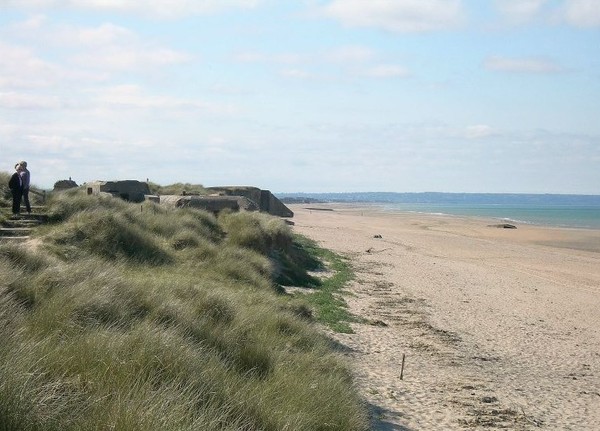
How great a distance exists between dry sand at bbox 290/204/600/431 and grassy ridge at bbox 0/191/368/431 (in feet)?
4.13

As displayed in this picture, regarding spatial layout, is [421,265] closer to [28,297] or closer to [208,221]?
[208,221]

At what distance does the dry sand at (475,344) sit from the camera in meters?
9.15

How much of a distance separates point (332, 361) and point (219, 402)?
325cm

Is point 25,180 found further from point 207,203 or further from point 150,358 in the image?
point 150,358

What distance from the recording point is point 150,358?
592 cm

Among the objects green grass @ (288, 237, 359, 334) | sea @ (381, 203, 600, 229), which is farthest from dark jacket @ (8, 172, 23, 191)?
sea @ (381, 203, 600, 229)

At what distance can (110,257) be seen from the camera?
1420 centimetres

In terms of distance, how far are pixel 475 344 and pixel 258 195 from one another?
24879 millimetres

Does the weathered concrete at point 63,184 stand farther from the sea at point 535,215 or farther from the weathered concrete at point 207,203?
the sea at point 535,215

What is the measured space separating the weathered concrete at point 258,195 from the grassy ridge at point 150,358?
72.8ft

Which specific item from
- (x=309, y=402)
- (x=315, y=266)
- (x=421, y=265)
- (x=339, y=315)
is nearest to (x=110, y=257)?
(x=339, y=315)

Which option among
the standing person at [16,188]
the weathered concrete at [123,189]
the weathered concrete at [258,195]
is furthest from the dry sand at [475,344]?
the weathered concrete at [123,189]

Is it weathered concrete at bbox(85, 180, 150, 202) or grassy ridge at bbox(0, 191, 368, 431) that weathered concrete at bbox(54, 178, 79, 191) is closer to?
weathered concrete at bbox(85, 180, 150, 202)

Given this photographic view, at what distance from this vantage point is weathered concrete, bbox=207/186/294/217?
3534 cm
